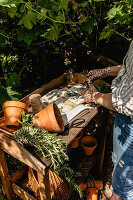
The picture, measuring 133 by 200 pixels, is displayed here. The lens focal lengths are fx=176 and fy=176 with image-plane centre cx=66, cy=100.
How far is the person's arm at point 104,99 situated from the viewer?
1.25 meters

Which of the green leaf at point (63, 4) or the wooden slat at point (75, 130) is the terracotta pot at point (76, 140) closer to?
the wooden slat at point (75, 130)

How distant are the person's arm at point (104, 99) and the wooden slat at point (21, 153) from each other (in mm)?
606

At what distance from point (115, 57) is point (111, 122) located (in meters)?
0.87

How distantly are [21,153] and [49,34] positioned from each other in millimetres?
1094

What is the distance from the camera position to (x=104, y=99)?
129cm

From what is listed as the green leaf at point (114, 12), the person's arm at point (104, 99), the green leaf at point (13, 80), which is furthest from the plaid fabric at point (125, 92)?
the green leaf at point (13, 80)

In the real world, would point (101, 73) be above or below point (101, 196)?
above

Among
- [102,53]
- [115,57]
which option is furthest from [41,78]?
[115,57]

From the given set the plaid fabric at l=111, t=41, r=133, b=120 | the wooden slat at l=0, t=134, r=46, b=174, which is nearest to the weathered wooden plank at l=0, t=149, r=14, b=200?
the wooden slat at l=0, t=134, r=46, b=174

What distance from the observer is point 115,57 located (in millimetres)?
2246

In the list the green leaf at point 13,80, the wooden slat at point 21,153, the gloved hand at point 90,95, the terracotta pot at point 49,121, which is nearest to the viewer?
the wooden slat at point 21,153

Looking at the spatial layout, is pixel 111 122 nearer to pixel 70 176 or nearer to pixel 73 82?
pixel 73 82

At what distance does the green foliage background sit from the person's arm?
660 millimetres

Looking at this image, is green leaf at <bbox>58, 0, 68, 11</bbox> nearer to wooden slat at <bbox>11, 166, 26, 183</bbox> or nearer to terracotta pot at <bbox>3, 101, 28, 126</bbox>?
terracotta pot at <bbox>3, 101, 28, 126</bbox>
